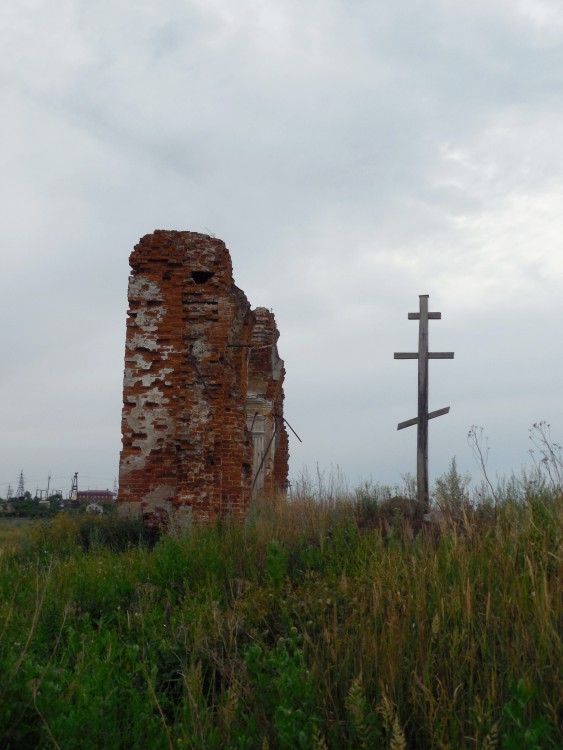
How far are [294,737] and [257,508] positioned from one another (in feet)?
27.0

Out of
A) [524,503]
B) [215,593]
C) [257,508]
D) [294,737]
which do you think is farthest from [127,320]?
[294,737]

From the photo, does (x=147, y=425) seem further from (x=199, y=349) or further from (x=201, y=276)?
(x=201, y=276)

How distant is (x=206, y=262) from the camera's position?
12094mm

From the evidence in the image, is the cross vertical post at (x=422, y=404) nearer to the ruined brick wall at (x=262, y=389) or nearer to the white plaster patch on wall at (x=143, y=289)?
the white plaster patch on wall at (x=143, y=289)

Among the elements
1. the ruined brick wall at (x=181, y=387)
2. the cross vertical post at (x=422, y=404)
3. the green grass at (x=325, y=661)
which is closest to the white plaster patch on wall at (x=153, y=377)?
the ruined brick wall at (x=181, y=387)

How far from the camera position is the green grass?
A: 321cm

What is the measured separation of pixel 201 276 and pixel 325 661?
8927mm

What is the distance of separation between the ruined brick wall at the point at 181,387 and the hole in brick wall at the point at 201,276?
17 millimetres

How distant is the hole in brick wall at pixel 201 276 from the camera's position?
12.1 meters

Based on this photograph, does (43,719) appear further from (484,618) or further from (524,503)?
(524,503)

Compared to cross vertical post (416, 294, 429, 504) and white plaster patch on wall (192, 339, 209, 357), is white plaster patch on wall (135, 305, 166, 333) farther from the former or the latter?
cross vertical post (416, 294, 429, 504)

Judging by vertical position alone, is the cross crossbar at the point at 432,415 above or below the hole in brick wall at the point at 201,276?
below

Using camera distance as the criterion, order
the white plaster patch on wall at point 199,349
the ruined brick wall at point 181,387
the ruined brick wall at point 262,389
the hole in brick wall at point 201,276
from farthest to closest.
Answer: the ruined brick wall at point 262,389, the hole in brick wall at point 201,276, the white plaster patch on wall at point 199,349, the ruined brick wall at point 181,387

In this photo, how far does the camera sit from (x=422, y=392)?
12.7 m
